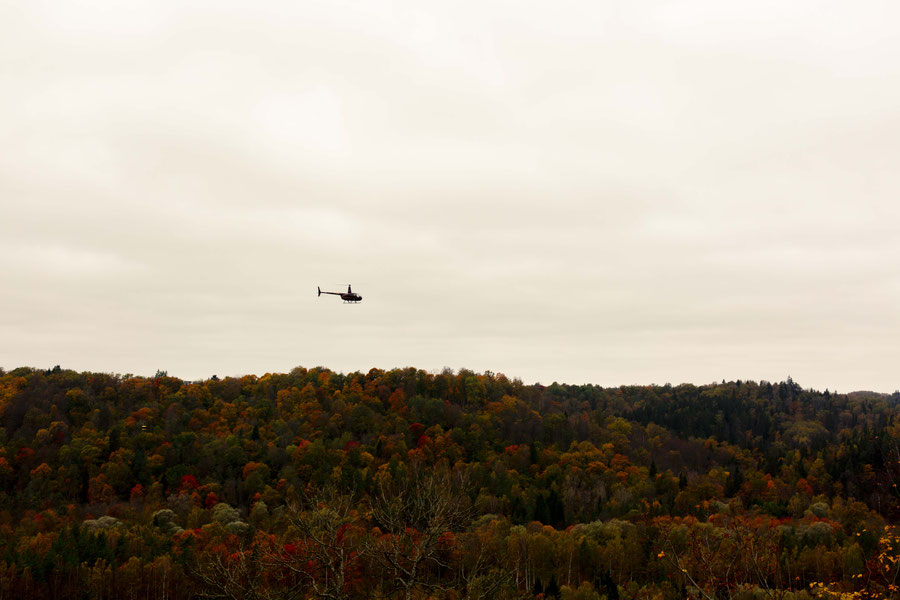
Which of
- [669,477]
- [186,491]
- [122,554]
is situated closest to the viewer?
[122,554]

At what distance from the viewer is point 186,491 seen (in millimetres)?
143250

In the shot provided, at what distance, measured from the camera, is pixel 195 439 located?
168000 mm

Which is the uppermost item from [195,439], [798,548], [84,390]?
[84,390]

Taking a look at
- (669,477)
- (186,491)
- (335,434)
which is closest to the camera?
(186,491)

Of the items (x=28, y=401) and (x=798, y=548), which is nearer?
(x=798, y=548)

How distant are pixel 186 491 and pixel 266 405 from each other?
5349cm

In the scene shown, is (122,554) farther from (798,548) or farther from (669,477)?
(669,477)

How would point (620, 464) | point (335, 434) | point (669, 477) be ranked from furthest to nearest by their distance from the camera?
point (335, 434) → point (620, 464) → point (669, 477)

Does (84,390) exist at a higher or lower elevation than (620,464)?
higher

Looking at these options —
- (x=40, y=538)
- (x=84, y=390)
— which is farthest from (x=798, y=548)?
(x=84, y=390)

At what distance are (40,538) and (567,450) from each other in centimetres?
13892

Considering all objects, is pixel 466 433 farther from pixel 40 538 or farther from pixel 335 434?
pixel 40 538

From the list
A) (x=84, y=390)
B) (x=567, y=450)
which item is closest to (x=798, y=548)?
(x=567, y=450)

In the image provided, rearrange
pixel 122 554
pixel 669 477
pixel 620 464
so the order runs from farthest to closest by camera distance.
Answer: pixel 620 464 → pixel 669 477 → pixel 122 554
